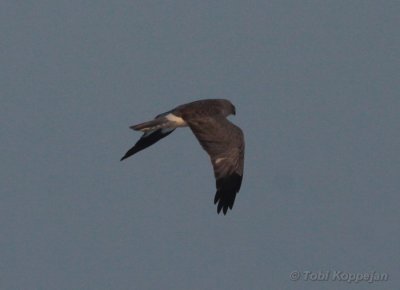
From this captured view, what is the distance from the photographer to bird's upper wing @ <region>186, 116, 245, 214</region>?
25938 millimetres

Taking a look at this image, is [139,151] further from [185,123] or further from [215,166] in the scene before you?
[215,166]

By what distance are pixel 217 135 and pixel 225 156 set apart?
1.91 ft

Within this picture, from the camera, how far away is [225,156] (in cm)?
2609

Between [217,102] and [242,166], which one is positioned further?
[217,102]

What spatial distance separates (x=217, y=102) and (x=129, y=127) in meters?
2.47

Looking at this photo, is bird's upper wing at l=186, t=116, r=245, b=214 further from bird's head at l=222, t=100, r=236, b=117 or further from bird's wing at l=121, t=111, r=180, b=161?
bird's head at l=222, t=100, r=236, b=117

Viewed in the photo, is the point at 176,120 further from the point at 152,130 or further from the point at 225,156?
the point at 225,156

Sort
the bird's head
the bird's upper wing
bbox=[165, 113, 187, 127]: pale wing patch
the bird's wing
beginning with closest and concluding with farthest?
the bird's upper wing, bbox=[165, 113, 187, 127]: pale wing patch, the bird's wing, the bird's head

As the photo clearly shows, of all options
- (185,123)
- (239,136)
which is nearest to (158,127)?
(185,123)

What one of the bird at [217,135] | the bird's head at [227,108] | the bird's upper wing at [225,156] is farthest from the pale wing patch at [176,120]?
the bird's head at [227,108]

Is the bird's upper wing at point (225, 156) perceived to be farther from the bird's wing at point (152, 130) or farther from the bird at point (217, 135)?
the bird's wing at point (152, 130)

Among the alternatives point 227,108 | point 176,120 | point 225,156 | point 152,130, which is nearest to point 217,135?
point 225,156

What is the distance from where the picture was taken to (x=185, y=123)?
27969 millimetres

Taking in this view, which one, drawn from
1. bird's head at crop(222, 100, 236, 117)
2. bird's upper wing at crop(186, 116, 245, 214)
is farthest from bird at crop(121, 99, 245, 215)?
bird's head at crop(222, 100, 236, 117)
